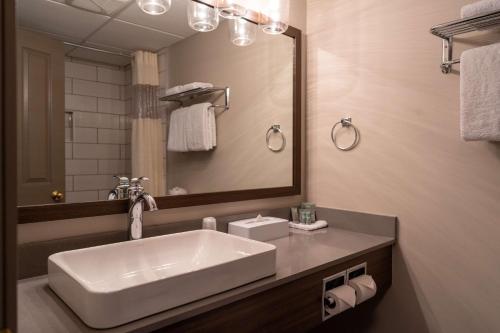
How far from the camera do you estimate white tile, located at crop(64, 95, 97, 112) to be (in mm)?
1158

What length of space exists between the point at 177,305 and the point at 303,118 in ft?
4.24

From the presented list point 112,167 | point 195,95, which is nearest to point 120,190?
point 112,167

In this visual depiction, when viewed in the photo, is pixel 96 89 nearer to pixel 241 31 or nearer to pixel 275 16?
pixel 241 31

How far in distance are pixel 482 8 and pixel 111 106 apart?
131 centimetres

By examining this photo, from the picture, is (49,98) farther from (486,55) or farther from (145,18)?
(486,55)

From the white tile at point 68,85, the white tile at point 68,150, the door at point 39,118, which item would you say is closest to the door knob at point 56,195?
the door at point 39,118

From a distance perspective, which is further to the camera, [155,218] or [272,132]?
[272,132]

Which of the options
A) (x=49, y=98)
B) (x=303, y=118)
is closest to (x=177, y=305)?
(x=49, y=98)

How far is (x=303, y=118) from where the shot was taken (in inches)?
73.7

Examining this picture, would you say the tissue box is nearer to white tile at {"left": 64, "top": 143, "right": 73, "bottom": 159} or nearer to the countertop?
the countertop

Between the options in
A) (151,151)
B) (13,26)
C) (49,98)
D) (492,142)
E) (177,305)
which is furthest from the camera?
(151,151)

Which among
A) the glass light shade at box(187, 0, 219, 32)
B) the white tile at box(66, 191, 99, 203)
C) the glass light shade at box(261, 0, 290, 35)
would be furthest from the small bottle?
the glass light shade at box(261, 0, 290, 35)

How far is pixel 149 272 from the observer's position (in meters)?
1.13

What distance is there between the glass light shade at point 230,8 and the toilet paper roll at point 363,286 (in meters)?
1.19
